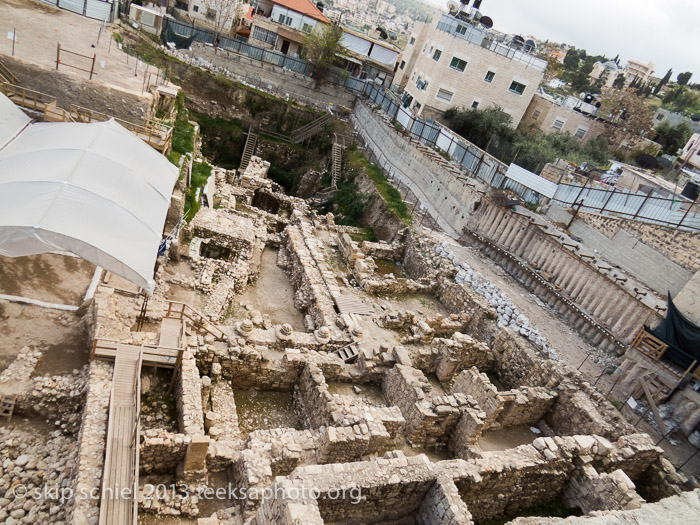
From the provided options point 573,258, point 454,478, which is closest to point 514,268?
point 573,258

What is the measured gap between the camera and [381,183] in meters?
25.3

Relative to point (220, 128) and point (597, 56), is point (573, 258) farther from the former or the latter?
point (597, 56)

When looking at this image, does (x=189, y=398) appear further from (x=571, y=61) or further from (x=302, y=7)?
(x=571, y=61)

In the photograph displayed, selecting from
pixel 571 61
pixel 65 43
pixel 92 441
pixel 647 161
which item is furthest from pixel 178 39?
pixel 571 61

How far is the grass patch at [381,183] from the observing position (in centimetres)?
2270

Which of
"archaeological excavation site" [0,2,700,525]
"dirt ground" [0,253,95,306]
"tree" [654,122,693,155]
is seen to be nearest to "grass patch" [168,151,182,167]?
"archaeological excavation site" [0,2,700,525]

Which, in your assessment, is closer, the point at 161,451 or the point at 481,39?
the point at 161,451

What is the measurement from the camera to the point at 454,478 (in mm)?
8539

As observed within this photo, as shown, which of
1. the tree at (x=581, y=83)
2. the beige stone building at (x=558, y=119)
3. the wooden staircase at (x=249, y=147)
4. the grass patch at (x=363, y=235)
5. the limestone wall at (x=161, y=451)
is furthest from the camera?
the tree at (x=581, y=83)

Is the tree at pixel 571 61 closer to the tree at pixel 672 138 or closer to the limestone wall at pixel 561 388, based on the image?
the tree at pixel 672 138

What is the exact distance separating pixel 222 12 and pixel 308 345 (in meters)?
39.4

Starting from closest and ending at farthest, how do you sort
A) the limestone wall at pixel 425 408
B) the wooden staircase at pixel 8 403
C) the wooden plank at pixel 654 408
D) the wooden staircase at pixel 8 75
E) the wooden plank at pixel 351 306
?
the wooden staircase at pixel 8 403
the limestone wall at pixel 425 408
the wooden plank at pixel 654 408
the wooden staircase at pixel 8 75
the wooden plank at pixel 351 306

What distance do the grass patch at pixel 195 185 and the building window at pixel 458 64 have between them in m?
20.1

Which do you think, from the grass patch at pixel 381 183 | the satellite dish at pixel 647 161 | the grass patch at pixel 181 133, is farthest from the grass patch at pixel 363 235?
the satellite dish at pixel 647 161
